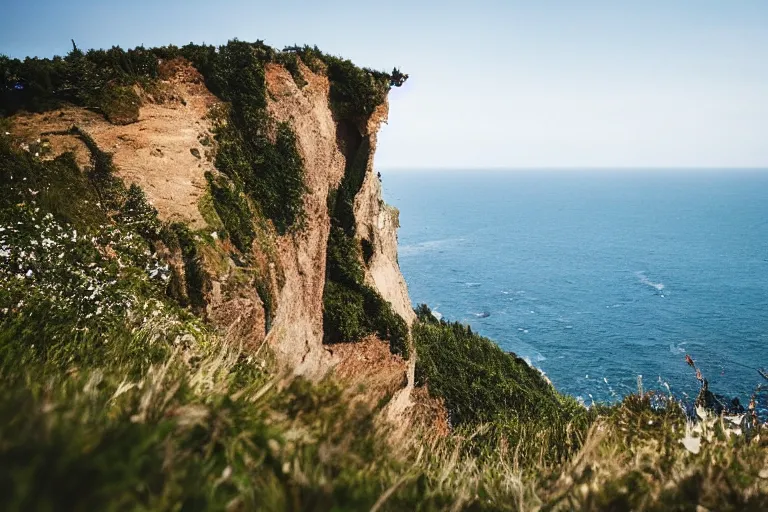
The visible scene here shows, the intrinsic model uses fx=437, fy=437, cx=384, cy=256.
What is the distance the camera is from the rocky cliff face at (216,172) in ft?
46.5

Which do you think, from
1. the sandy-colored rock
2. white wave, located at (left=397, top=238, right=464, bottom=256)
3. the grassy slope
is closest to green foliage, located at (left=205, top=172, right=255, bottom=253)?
the sandy-colored rock

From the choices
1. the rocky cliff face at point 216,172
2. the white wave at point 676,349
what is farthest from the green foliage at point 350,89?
the white wave at point 676,349

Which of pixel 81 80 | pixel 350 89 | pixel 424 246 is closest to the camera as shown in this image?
pixel 81 80

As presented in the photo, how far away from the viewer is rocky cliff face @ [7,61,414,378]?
14.2 m

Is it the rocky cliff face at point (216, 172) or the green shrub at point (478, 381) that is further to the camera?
the green shrub at point (478, 381)

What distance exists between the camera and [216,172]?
57.1ft

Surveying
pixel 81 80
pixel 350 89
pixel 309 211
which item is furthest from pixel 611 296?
pixel 81 80

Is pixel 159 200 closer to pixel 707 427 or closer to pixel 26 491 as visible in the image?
pixel 26 491

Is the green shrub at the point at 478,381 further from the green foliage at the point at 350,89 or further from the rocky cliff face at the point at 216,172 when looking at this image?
the green foliage at the point at 350,89

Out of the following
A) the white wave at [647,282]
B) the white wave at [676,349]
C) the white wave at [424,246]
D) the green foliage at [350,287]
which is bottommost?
the white wave at [676,349]

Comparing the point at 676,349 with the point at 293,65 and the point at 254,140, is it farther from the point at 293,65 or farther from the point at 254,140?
the point at 254,140

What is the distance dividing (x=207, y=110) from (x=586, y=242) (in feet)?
455

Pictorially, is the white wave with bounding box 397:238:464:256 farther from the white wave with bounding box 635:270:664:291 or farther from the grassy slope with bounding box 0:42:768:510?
the grassy slope with bounding box 0:42:768:510

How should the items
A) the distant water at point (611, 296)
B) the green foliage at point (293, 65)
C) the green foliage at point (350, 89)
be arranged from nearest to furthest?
the green foliage at point (293, 65), the green foliage at point (350, 89), the distant water at point (611, 296)
